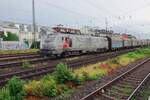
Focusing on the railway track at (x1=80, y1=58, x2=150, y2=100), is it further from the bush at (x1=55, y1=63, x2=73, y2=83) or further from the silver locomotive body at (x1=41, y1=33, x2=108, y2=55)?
the silver locomotive body at (x1=41, y1=33, x2=108, y2=55)

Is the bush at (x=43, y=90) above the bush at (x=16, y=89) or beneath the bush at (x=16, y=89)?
beneath

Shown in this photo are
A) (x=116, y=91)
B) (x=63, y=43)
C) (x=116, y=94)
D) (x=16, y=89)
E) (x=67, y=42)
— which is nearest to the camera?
(x=16, y=89)

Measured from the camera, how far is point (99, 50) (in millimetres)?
45188

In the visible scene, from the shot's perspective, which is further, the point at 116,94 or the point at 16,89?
the point at 116,94

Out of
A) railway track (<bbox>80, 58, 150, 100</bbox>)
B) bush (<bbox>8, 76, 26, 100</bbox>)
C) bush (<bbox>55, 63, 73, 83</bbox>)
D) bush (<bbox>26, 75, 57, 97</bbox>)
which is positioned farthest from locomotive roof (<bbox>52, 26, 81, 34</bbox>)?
bush (<bbox>8, 76, 26, 100</bbox>)

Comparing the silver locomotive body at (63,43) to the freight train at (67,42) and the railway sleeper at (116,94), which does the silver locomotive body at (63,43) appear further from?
the railway sleeper at (116,94)

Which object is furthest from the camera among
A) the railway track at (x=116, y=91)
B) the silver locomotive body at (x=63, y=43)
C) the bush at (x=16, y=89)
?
the silver locomotive body at (x=63, y=43)

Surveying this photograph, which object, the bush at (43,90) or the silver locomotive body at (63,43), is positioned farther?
the silver locomotive body at (63,43)

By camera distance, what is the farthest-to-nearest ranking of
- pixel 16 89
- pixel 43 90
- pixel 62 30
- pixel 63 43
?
pixel 62 30 < pixel 63 43 < pixel 43 90 < pixel 16 89

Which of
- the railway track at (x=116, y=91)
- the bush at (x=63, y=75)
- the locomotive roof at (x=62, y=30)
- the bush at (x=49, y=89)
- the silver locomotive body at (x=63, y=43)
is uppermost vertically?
the locomotive roof at (x=62, y=30)

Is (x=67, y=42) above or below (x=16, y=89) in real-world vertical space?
above

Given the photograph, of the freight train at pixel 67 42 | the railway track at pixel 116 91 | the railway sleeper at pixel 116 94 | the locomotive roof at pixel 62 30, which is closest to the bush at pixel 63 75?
the railway track at pixel 116 91

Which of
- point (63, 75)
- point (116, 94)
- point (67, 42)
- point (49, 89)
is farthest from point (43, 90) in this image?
point (67, 42)

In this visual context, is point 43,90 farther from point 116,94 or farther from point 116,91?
point 116,91
